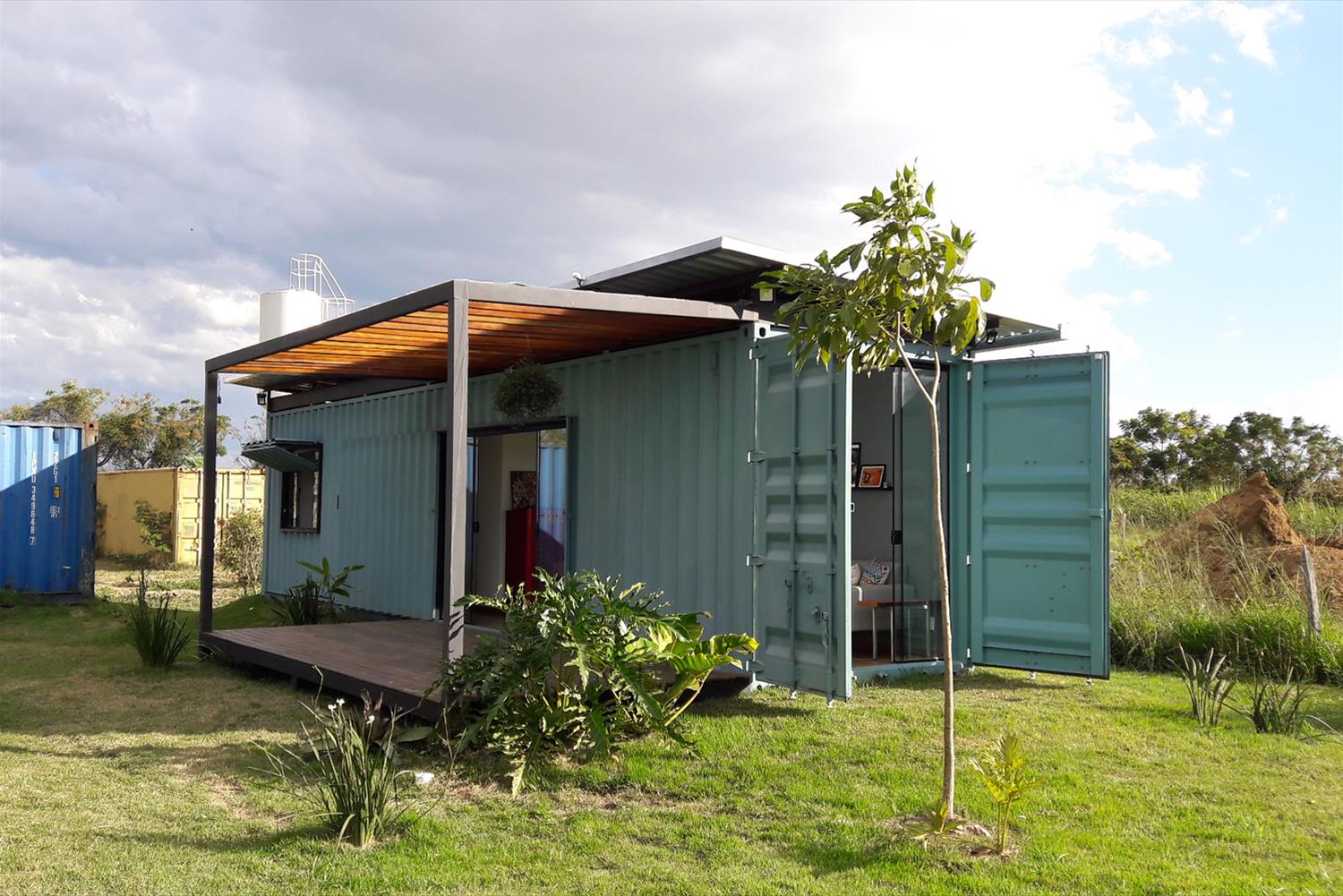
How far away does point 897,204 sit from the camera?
3957mm

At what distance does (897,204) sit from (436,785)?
11.2ft

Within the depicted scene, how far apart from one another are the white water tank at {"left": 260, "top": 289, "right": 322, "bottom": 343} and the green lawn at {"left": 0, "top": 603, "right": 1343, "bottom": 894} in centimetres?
713

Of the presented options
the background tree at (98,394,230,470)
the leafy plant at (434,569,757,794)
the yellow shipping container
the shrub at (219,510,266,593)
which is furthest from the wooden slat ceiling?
the background tree at (98,394,230,470)

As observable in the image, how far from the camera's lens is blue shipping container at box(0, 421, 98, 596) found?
41.1 feet


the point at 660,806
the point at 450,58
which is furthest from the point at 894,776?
the point at 450,58

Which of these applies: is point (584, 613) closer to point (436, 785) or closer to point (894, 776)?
point (436, 785)

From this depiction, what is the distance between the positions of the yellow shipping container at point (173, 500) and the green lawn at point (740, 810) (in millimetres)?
12564

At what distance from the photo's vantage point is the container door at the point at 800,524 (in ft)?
19.3

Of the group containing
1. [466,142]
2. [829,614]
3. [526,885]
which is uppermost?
[466,142]

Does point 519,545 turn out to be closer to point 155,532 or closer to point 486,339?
point 486,339

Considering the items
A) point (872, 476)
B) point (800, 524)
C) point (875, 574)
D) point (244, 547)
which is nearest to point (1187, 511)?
point (872, 476)

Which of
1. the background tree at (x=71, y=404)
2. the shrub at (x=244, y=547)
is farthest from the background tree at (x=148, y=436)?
the shrub at (x=244, y=547)

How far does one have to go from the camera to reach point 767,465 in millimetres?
6492

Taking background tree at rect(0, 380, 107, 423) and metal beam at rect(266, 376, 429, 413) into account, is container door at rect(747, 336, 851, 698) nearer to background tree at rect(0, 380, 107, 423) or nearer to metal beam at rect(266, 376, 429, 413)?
metal beam at rect(266, 376, 429, 413)
